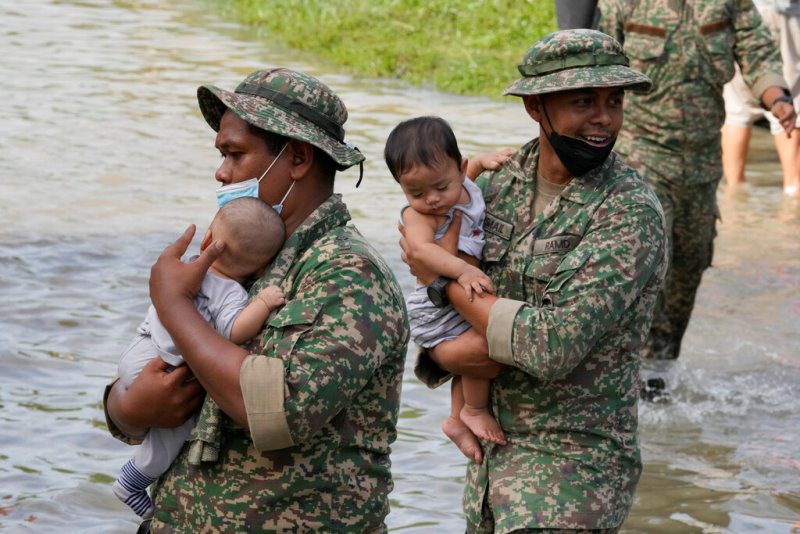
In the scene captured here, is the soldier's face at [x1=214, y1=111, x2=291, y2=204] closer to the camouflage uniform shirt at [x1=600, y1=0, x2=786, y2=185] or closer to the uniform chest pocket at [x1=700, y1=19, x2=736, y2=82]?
the camouflage uniform shirt at [x1=600, y1=0, x2=786, y2=185]

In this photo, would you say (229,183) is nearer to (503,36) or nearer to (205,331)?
(205,331)

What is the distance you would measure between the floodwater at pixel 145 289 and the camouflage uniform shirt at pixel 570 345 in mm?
2098

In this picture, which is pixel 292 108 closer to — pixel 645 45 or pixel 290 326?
pixel 290 326

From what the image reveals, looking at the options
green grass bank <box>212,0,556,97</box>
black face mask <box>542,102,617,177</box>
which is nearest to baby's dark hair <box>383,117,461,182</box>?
black face mask <box>542,102,617,177</box>

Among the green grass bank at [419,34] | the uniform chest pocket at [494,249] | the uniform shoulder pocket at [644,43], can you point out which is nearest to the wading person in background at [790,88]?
the uniform shoulder pocket at [644,43]

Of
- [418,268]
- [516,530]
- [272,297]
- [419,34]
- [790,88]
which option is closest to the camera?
[272,297]

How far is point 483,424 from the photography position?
159 inches

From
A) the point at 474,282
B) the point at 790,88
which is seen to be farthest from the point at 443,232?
the point at 790,88

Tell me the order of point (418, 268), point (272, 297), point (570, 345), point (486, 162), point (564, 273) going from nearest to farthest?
point (272, 297) < point (570, 345) < point (564, 273) < point (418, 268) < point (486, 162)

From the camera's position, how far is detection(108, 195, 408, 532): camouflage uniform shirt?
10.8 ft

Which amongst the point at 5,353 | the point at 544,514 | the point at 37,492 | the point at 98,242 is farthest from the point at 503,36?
the point at 544,514

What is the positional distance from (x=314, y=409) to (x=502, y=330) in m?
0.70

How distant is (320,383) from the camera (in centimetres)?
327

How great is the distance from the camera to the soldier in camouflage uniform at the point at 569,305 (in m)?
3.72
